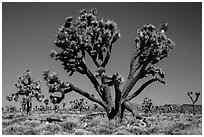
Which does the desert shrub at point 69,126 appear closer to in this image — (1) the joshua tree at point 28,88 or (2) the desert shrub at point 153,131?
(2) the desert shrub at point 153,131

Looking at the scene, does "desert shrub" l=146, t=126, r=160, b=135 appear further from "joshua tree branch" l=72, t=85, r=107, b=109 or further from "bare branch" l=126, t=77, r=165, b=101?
"joshua tree branch" l=72, t=85, r=107, b=109

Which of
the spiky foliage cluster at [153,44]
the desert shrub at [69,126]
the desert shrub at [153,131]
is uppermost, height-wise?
the spiky foliage cluster at [153,44]

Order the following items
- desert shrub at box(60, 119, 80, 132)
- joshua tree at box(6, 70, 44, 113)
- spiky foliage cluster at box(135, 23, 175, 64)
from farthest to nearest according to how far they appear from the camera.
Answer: joshua tree at box(6, 70, 44, 113) → spiky foliage cluster at box(135, 23, 175, 64) → desert shrub at box(60, 119, 80, 132)

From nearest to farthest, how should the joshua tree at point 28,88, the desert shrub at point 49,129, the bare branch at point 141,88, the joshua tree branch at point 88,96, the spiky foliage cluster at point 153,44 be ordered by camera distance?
the desert shrub at point 49,129 < the spiky foliage cluster at point 153,44 < the bare branch at point 141,88 < the joshua tree branch at point 88,96 < the joshua tree at point 28,88

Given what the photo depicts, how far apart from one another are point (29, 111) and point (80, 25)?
A: 1906cm

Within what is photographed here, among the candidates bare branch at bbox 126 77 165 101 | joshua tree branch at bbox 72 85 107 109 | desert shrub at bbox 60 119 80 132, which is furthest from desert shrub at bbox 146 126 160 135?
joshua tree branch at bbox 72 85 107 109

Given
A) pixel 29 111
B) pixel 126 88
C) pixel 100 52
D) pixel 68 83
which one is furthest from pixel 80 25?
pixel 29 111

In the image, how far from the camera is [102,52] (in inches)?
643

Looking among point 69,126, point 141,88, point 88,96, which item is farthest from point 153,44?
point 69,126

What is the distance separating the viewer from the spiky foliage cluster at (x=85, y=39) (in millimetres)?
15859

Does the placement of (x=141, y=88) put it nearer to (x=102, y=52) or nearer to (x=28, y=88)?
(x=102, y=52)

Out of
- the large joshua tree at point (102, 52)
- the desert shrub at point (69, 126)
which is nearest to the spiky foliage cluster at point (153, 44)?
the large joshua tree at point (102, 52)

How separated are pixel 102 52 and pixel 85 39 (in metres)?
1.31

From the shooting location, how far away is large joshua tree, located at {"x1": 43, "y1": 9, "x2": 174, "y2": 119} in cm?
1560
